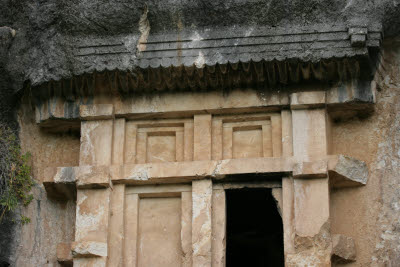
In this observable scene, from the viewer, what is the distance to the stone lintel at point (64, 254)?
7.76m

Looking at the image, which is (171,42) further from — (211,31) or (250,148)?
(250,148)

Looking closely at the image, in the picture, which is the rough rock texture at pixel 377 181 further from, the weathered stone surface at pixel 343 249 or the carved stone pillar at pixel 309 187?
the carved stone pillar at pixel 309 187

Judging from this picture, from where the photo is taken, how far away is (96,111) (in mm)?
7957

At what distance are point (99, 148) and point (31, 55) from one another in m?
1.07

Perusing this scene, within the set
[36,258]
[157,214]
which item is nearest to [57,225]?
[36,258]

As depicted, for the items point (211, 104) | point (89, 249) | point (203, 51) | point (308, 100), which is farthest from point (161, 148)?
point (308, 100)

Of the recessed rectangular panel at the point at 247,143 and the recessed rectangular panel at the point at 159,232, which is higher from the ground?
the recessed rectangular panel at the point at 247,143

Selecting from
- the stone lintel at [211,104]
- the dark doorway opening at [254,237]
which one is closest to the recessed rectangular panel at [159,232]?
the stone lintel at [211,104]

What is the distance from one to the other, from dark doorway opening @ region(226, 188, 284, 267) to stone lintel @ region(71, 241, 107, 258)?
295 cm

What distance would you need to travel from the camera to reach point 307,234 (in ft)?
23.7

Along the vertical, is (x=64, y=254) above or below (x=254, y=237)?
below

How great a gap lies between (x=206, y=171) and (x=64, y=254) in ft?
4.89

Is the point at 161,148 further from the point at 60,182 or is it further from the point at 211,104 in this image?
the point at 60,182

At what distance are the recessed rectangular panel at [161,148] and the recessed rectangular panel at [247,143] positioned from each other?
22.6 inches
